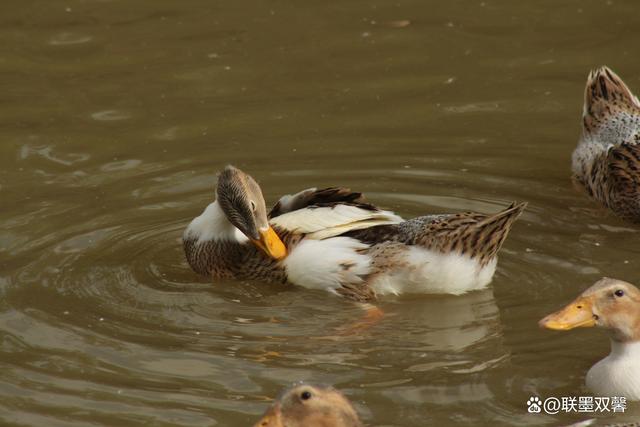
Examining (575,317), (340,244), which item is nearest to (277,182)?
(340,244)

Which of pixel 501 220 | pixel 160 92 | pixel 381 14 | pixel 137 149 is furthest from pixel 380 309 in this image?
pixel 381 14

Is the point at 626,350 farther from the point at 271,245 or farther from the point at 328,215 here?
the point at 271,245

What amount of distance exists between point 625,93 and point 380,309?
11.0ft

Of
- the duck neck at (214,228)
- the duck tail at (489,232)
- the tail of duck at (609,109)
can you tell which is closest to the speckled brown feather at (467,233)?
the duck tail at (489,232)

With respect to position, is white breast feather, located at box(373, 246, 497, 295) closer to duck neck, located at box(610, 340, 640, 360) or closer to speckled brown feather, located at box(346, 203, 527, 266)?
speckled brown feather, located at box(346, 203, 527, 266)

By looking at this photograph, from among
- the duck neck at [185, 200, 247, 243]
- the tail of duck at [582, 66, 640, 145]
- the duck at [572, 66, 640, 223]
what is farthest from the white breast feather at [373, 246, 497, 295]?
the tail of duck at [582, 66, 640, 145]

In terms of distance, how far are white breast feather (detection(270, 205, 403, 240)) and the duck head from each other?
0.15 m

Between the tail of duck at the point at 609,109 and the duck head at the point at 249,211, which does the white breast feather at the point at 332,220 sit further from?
the tail of duck at the point at 609,109

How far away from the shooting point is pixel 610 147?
9266mm

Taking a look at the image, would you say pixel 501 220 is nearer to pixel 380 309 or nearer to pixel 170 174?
pixel 380 309

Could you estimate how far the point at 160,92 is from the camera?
36.1 ft

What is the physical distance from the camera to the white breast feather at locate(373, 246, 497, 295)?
7.39 m

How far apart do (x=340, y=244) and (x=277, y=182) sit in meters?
1.70

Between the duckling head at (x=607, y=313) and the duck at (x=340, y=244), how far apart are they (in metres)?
0.97
